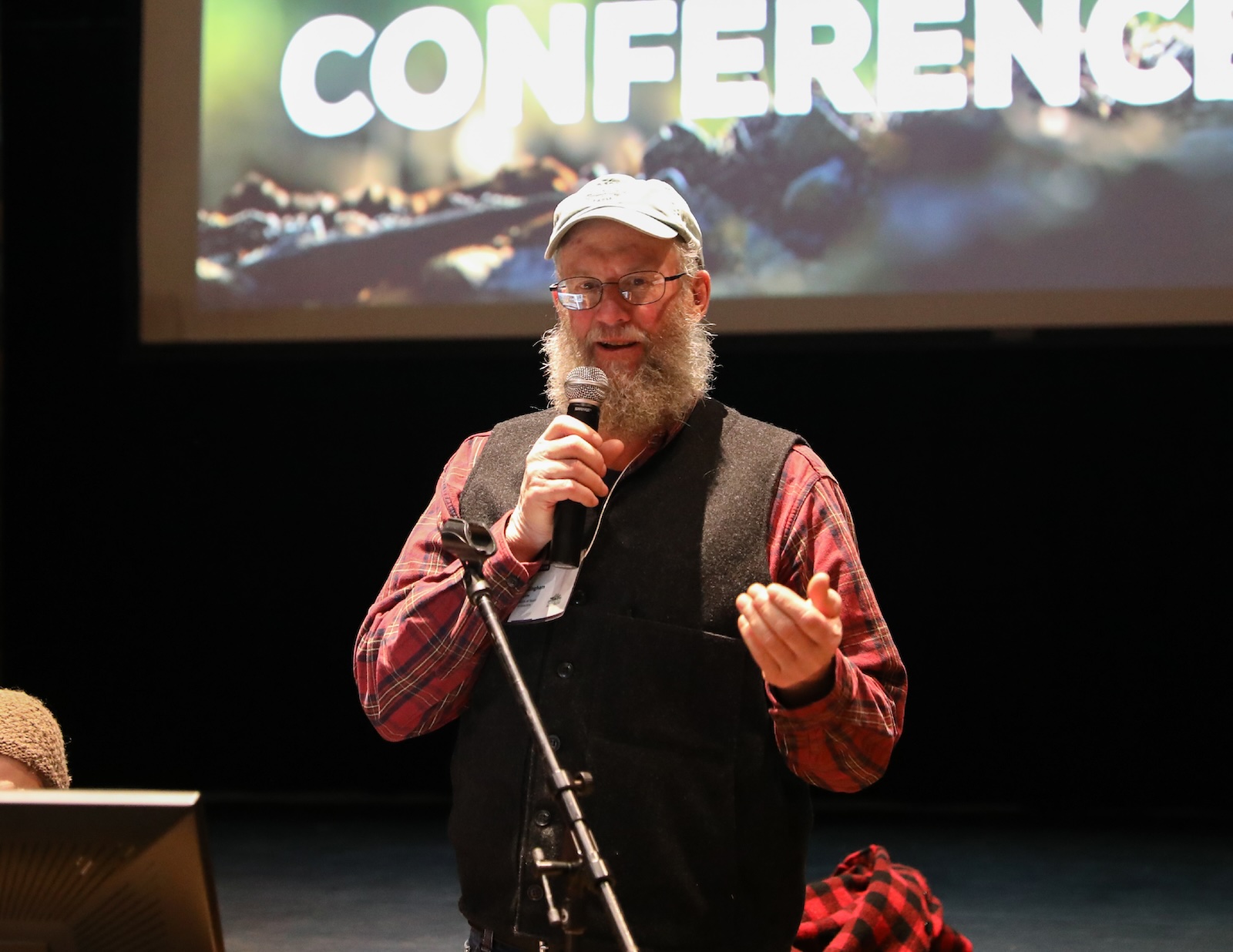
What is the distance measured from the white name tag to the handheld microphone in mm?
44

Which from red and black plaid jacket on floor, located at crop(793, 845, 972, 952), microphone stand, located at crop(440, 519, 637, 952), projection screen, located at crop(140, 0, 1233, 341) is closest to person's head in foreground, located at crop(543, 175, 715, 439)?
microphone stand, located at crop(440, 519, 637, 952)

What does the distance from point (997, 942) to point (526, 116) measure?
2624mm

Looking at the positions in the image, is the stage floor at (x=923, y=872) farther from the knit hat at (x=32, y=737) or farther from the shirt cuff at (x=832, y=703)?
the shirt cuff at (x=832, y=703)

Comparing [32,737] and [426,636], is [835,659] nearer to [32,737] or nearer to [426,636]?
[426,636]

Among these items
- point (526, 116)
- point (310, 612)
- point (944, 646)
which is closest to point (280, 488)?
point (310, 612)

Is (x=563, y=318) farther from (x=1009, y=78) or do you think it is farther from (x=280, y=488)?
(x=280, y=488)

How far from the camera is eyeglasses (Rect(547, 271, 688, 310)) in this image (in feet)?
5.00

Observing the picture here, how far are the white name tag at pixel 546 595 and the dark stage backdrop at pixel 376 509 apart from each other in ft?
9.41

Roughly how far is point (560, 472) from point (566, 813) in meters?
0.32

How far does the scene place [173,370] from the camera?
4695mm

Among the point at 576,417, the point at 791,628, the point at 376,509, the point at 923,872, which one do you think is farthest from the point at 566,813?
the point at 376,509

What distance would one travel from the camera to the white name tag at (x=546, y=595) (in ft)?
4.50

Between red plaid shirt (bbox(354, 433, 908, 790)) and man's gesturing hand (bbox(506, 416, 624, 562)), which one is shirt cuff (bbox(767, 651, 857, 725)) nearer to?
red plaid shirt (bbox(354, 433, 908, 790))

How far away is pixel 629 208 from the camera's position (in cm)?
150
